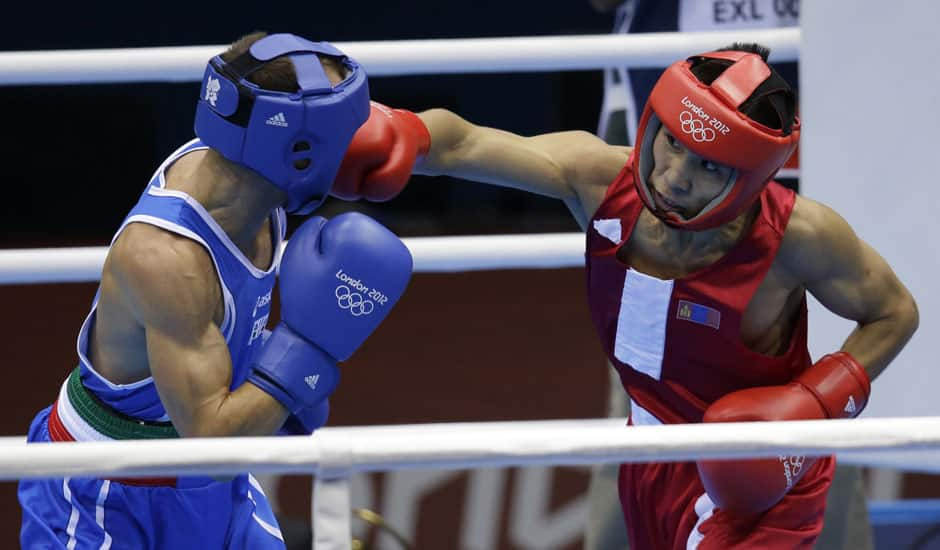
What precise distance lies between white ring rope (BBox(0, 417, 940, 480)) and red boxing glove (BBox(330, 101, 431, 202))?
0.71 metres

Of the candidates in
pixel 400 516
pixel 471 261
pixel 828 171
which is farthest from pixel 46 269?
pixel 400 516

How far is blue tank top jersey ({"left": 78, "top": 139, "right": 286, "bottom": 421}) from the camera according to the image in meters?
1.93

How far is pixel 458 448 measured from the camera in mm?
1401

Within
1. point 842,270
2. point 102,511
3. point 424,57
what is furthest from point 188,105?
point 842,270

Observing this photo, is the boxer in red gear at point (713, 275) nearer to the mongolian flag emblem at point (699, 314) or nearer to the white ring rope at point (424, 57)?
the mongolian flag emblem at point (699, 314)

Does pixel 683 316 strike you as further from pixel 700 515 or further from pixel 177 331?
pixel 177 331

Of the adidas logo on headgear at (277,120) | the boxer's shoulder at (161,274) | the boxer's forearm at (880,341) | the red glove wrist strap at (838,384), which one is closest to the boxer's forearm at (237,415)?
the boxer's shoulder at (161,274)

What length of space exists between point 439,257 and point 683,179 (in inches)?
24.0

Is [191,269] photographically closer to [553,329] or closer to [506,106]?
[553,329]

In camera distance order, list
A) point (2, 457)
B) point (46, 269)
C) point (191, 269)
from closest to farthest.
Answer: point (2, 457) < point (191, 269) < point (46, 269)

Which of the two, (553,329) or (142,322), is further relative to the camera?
(553,329)

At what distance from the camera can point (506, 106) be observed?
4613 millimetres

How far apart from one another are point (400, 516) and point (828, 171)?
75.4 inches

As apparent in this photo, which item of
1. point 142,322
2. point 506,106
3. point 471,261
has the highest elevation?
point 142,322
